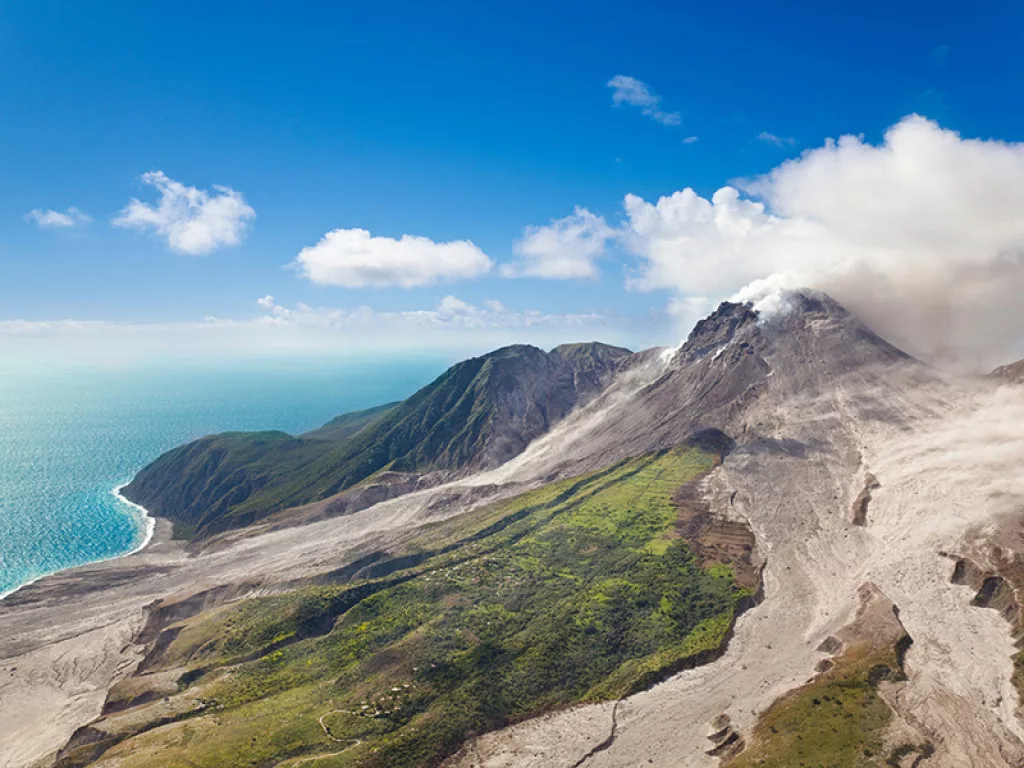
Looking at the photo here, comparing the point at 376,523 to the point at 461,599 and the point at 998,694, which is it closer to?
the point at 461,599

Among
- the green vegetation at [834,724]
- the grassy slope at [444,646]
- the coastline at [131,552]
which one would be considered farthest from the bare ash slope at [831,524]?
the coastline at [131,552]

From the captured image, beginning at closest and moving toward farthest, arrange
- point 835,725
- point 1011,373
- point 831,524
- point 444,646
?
point 835,725
point 444,646
point 831,524
point 1011,373

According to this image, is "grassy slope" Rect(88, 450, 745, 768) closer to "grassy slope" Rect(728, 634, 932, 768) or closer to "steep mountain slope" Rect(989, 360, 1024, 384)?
"grassy slope" Rect(728, 634, 932, 768)

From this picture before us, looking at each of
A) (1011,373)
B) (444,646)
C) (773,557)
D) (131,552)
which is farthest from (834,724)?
(131,552)

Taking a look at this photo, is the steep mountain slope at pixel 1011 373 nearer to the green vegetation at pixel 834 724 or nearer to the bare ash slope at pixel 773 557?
the bare ash slope at pixel 773 557

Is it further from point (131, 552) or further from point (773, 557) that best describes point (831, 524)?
point (131, 552)

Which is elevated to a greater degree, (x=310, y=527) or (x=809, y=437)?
(x=809, y=437)

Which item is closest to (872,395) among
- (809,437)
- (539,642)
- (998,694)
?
(809,437)
